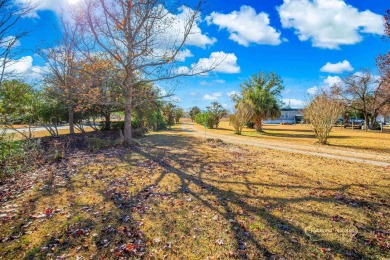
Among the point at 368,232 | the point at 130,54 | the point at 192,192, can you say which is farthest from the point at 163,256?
the point at 130,54

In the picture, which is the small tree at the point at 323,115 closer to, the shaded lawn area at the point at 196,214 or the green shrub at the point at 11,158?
the shaded lawn area at the point at 196,214

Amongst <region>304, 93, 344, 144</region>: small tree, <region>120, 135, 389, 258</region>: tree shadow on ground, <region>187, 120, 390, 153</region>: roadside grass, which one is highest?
<region>304, 93, 344, 144</region>: small tree

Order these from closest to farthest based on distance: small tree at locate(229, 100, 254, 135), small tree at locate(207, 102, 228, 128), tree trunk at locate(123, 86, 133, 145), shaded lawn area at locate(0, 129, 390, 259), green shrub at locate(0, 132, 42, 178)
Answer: shaded lawn area at locate(0, 129, 390, 259), green shrub at locate(0, 132, 42, 178), tree trunk at locate(123, 86, 133, 145), small tree at locate(229, 100, 254, 135), small tree at locate(207, 102, 228, 128)

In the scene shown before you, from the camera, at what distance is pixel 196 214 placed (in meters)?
4.50

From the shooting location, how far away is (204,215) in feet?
14.6

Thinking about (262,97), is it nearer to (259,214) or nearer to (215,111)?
(215,111)

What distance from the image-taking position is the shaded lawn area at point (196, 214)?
3.35m

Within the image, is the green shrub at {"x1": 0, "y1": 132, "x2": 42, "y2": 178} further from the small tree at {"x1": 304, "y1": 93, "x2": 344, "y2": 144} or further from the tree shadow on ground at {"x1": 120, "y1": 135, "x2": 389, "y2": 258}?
the small tree at {"x1": 304, "y1": 93, "x2": 344, "y2": 144}

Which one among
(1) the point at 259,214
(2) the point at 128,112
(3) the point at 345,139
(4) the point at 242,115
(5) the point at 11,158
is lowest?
(1) the point at 259,214

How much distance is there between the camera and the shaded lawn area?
3.35 metres

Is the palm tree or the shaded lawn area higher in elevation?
the palm tree

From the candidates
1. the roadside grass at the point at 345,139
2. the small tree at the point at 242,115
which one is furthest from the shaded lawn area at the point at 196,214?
the small tree at the point at 242,115

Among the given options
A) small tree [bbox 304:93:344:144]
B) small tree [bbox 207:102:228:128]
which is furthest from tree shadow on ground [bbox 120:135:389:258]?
small tree [bbox 207:102:228:128]

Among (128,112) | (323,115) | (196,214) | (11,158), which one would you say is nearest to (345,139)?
(323,115)
